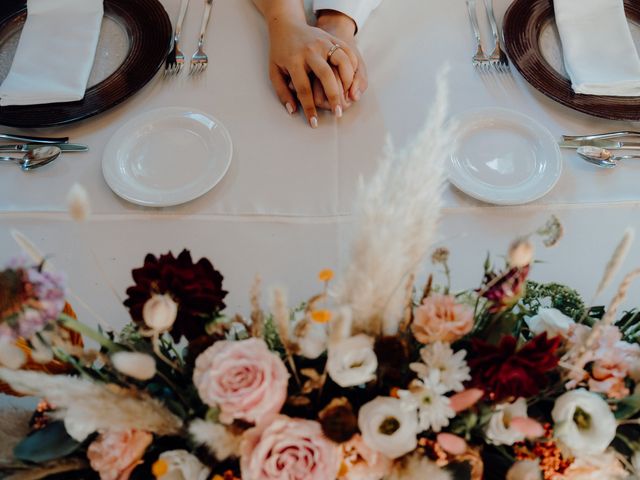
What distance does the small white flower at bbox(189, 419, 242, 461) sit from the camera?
1.44 feet

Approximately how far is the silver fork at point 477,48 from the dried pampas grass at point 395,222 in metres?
0.71

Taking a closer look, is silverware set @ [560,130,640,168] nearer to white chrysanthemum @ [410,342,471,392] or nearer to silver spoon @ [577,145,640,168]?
silver spoon @ [577,145,640,168]

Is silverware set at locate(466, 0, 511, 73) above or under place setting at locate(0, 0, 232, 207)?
above

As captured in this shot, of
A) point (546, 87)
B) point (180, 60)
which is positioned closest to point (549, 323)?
point (546, 87)

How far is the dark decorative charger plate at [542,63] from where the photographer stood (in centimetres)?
99

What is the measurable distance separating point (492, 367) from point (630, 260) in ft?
1.68

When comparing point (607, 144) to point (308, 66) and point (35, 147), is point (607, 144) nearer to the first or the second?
point (308, 66)

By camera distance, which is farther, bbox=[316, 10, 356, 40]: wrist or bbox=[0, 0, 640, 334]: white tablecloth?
bbox=[316, 10, 356, 40]: wrist

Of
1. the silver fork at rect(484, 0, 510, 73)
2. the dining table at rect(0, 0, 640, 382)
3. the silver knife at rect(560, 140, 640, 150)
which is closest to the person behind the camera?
the dining table at rect(0, 0, 640, 382)

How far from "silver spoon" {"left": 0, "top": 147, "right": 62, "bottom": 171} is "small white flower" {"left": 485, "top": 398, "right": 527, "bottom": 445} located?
0.82 m

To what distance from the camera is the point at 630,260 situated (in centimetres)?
84

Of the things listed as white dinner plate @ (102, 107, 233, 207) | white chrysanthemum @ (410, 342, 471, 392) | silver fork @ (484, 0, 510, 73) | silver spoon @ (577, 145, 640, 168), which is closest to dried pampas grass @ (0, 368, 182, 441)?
white chrysanthemum @ (410, 342, 471, 392)

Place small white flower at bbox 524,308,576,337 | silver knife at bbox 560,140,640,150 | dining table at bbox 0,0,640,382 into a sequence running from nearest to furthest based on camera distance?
small white flower at bbox 524,308,576,337
dining table at bbox 0,0,640,382
silver knife at bbox 560,140,640,150

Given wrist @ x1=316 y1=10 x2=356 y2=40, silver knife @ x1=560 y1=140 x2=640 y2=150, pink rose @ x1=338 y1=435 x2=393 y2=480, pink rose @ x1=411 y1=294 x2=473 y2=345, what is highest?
wrist @ x1=316 y1=10 x2=356 y2=40
